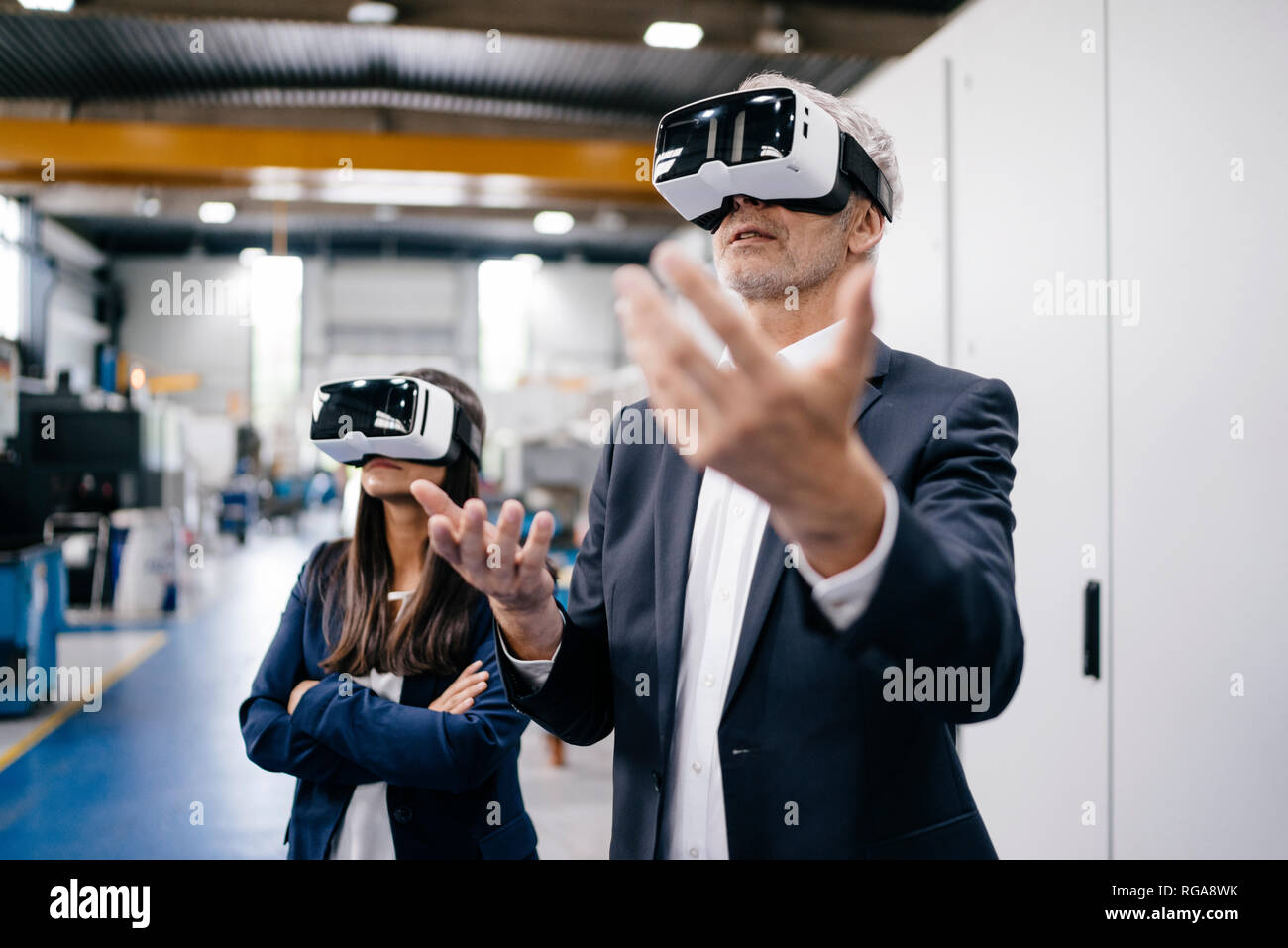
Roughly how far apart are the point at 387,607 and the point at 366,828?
0.41m

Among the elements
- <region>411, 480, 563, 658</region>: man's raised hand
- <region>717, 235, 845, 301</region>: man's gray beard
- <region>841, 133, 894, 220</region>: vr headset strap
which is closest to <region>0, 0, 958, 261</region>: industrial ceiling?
<region>841, 133, 894, 220</region>: vr headset strap

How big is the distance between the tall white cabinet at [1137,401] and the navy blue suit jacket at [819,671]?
145cm

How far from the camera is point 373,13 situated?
13.6 ft

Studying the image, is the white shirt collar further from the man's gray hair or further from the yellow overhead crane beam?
the yellow overhead crane beam

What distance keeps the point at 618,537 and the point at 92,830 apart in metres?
3.30

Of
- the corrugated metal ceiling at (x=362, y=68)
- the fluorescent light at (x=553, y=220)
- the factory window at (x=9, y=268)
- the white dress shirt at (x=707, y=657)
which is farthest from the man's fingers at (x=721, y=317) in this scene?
the factory window at (x=9, y=268)

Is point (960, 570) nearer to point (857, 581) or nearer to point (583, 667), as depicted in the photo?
point (857, 581)

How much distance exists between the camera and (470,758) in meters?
1.45

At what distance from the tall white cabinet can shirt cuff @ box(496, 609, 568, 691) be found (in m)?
1.79

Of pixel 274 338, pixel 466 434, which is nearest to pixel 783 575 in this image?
pixel 466 434

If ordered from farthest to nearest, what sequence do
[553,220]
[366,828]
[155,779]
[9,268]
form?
[9,268]
[553,220]
[155,779]
[366,828]

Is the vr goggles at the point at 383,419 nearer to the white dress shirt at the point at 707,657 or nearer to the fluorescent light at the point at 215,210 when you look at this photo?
the white dress shirt at the point at 707,657

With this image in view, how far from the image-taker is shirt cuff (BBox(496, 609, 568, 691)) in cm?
104
